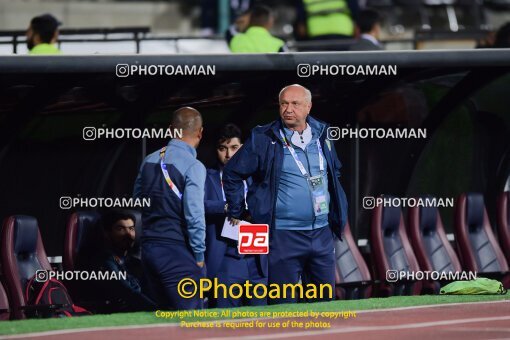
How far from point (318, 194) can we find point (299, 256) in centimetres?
44

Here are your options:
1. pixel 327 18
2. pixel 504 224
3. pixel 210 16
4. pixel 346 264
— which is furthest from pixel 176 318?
pixel 210 16

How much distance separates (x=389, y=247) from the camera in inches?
483

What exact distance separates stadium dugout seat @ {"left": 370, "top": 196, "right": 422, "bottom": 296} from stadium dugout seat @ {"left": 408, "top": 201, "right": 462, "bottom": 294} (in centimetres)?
12

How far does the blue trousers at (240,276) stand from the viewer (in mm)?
10680

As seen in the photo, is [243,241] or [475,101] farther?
[475,101]

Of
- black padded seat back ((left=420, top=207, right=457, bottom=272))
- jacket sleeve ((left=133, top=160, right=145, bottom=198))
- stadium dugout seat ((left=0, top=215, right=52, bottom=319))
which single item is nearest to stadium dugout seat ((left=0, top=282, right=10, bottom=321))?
stadium dugout seat ((left=0, top=215, right=52, bottom=319))

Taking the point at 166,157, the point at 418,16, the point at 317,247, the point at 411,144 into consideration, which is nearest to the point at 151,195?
the point at 166,157

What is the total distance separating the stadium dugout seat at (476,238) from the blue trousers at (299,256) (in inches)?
94.4

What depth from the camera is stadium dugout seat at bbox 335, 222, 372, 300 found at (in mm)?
11930

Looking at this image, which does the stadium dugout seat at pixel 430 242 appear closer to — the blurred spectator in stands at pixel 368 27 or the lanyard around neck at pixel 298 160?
the blurred spectator in stands at pixel 368 27

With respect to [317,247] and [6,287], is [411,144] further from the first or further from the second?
[6,287]

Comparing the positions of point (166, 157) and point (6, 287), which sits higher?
point (166, 157)

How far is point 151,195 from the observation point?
1051 cm

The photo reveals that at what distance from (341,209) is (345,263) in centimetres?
157
